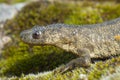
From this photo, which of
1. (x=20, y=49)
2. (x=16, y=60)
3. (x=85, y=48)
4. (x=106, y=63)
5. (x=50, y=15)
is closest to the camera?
(x=106, y=63)

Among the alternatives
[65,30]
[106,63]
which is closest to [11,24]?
[65,30]

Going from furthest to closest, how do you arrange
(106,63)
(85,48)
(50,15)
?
1. (50,15)
2. (85,48)
3. (106,63)

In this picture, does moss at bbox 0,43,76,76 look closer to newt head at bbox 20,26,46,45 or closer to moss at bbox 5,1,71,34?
newt head at bbox 20,26,46,45

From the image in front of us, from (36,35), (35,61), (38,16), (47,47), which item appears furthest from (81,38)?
(38,16)

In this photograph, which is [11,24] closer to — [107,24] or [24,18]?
[24,18]

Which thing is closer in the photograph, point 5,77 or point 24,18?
point 5,77

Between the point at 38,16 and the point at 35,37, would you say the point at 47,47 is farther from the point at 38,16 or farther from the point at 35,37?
the point at 38,16

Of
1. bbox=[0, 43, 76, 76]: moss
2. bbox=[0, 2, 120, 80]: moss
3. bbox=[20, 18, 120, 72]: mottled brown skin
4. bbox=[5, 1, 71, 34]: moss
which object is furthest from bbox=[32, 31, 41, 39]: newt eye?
bbox=[5, 1, 71, 34]: moss

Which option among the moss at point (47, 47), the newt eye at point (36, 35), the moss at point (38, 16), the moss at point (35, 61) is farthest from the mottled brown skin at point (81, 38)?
the moss at point (38, 16)

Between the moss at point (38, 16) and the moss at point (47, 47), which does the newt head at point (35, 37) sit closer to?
the moss at point (47, 47)
